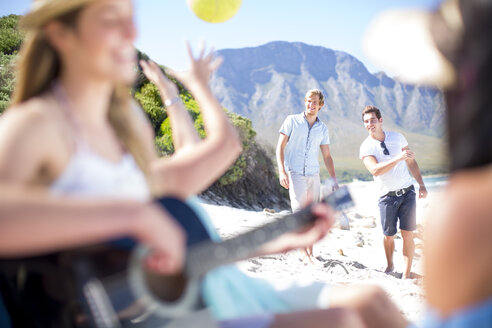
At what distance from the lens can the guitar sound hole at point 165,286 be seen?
1.09 metres

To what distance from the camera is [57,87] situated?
1.19 meters

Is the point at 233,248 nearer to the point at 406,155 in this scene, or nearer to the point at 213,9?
the point at 213,9

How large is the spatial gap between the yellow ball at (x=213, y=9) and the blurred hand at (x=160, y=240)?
2.00 metres

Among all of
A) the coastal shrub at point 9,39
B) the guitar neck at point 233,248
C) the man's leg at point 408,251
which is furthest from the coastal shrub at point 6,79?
the guitar neck at point 233,248

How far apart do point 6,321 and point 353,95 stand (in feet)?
630

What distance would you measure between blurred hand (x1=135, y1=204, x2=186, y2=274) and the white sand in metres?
2.07

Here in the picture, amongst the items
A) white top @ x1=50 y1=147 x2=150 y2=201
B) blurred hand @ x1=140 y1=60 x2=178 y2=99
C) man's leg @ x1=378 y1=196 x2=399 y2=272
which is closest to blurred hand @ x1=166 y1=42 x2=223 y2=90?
blurred hand @ x1=140 y1=60 x2=178 y2=99

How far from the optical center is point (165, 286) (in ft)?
3.64

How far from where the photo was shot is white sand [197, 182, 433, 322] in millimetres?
4703

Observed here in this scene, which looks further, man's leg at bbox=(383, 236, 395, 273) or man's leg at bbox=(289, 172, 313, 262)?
man's leg at bbox=(289, 172, 313, 262)

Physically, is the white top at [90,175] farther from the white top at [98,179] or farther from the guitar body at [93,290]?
the guitar body at [93,290]

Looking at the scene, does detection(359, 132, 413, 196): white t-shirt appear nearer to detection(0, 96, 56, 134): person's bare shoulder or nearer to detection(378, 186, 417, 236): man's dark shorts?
detection(378, 186, 417, 236): man's dark shorts

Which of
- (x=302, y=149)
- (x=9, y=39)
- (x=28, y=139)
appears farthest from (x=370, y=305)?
(x=9, y=39)

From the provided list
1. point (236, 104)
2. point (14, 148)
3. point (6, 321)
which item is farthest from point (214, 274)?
point (236, 104)
